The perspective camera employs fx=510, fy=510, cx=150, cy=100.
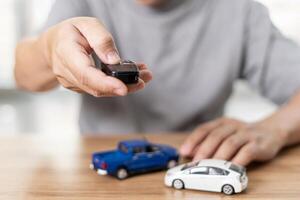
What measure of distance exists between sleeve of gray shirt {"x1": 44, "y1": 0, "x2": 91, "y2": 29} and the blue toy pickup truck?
0.36m

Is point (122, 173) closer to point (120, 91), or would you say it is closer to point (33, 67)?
point (120, 91)

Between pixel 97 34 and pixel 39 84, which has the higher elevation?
pixel 97 34

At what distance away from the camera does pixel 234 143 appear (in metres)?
0.80

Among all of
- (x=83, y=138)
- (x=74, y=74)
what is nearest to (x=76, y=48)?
(x=74, y=74)

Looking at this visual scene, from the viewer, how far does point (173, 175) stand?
0.69m

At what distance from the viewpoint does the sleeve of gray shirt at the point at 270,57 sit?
109 cm

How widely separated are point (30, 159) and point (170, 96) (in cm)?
38

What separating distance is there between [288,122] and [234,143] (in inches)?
7.2

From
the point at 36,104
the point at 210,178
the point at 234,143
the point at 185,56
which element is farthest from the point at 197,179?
the point at 36,104

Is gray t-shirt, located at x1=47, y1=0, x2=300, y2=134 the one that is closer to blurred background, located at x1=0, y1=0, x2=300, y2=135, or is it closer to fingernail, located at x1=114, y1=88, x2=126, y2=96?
fingernail, located at x1=114, y1=88, x2=126, y2=96

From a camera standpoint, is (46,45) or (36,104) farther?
(36,104)

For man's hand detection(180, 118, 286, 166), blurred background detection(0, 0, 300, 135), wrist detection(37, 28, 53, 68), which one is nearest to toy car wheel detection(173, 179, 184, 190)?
man's hand detection(180, 118, 286, 166)

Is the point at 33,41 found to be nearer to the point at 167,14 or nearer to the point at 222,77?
the point at 167,14

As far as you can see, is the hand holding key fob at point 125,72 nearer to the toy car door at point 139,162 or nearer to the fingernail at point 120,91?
the fingernail at point 120,91
